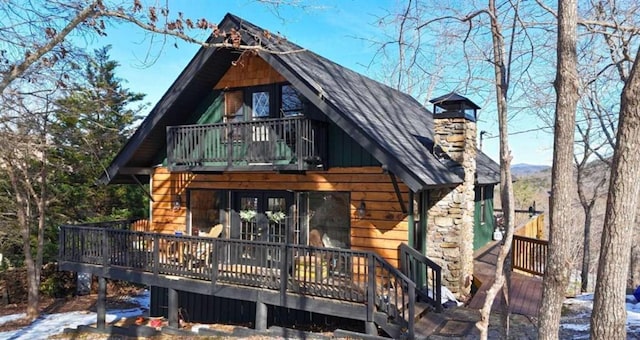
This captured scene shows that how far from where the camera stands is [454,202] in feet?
30.1

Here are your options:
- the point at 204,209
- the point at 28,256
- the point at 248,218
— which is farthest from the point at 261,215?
the point at 28,256

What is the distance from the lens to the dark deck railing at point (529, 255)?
10867 mm

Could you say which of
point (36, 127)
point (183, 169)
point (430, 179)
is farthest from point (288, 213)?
point (36, 127)

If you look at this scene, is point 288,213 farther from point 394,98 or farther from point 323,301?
point 394,98

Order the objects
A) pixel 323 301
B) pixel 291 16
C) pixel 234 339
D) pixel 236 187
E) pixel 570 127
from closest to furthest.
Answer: pixel 570 127
pixel 291 16
pixel 323 301
pixel 234 339
pixel 236 187

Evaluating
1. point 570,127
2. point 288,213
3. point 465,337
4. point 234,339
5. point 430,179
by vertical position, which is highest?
point 570,127

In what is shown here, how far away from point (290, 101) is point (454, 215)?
4472 mm

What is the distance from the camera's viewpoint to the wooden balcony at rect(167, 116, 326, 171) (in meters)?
8.87

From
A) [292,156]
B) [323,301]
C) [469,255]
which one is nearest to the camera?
[323,301]

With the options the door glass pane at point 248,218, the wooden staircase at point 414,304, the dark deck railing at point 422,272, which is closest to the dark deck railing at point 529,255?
the wooden staircase at point 414,304

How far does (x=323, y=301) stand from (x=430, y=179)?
9.46 feet

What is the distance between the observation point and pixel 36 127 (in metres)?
7.00

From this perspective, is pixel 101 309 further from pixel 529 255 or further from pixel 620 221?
pixel 529 255

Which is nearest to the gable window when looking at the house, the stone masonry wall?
the house
